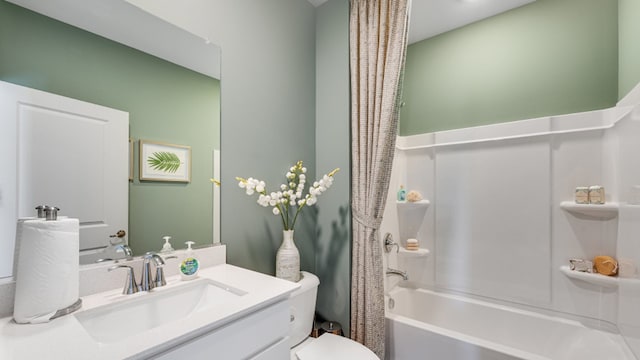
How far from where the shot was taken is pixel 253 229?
159 cm

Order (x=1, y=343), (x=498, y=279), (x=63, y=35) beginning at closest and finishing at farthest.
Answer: (x=1, y=343)
(x=63, y=35)
(x=498, y=279)

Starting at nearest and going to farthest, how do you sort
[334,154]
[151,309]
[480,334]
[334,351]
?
[151,309] → [334,351] → [334,154] → [480,334]

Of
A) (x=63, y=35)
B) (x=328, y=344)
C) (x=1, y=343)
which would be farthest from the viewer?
(x=328, y=344)

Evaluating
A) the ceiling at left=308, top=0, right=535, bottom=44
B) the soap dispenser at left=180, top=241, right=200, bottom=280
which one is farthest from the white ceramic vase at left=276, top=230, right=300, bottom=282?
the ceiling at left=308, top=0, right=535, bottom=44

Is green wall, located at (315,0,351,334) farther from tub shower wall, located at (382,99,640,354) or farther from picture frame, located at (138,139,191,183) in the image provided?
picture frame, located at (138,139,191,183)

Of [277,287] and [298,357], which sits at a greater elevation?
[277,287]

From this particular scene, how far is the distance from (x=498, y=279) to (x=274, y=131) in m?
1.95

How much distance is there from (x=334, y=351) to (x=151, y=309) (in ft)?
2.98

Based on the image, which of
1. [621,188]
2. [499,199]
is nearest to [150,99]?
[499,199]

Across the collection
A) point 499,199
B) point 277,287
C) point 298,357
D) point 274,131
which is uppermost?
point 274,131

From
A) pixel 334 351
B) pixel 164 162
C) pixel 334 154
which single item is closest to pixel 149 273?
pixel 164 162

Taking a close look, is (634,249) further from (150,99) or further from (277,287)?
(150,99)

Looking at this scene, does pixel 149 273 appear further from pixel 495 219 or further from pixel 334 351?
pixel 495 219

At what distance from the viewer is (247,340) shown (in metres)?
0.90
